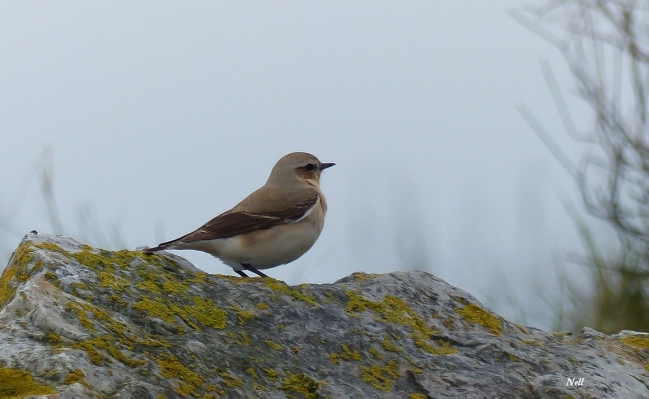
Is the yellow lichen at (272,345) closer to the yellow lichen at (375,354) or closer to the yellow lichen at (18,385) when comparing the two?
the yellow lichen at (375,354)

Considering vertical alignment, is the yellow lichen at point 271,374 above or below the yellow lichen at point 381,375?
above

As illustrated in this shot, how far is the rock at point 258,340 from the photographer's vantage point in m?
3.01

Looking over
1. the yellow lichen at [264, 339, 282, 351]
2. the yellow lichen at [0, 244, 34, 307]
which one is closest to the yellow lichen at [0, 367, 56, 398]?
the yellow lichen at [0, 244, 34, 307]

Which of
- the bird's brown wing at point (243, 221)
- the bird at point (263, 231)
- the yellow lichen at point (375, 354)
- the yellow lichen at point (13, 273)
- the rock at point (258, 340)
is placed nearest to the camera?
the rock at point (258, 340)

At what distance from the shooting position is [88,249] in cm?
392

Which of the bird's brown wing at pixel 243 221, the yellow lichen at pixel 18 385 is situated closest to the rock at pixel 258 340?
the yellow lichen at pixel 18 385

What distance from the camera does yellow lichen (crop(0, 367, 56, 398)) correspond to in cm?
271

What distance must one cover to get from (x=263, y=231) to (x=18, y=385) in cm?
380

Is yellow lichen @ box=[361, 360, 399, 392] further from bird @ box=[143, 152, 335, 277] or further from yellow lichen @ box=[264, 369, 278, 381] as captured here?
bird @ box=[143, 152, 335, 277]

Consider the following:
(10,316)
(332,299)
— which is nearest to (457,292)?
(332,299)


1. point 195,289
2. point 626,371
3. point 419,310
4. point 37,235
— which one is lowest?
point 626,371

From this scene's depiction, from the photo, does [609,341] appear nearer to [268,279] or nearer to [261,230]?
[268,279]

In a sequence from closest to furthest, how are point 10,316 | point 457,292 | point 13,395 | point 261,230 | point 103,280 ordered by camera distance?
1. point 13,395
2. point 10,316
3. point 103,280
4. point 457,292
5. point 261,230

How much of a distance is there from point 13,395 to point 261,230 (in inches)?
152
